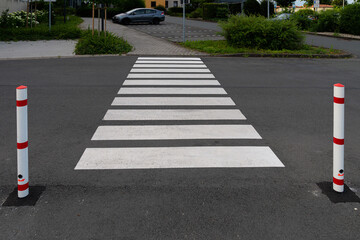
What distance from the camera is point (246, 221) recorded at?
3488 millimetres

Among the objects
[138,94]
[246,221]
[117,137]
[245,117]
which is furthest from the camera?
[138,94]

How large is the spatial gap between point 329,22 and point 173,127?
2909cm

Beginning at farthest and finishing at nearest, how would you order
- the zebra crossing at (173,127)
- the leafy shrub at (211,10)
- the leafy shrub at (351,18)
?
the leafy shrub at (211,10) → the leafy shrub at (351,18) → the zebra crossing at (173,127)

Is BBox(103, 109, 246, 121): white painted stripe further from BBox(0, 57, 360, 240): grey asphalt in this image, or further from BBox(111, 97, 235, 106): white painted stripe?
BBox(111, 97, 235, 106): white painted stripe

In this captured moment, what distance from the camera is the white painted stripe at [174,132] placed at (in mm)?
6059

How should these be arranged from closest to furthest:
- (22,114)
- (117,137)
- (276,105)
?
1. (22,114)
2. (117,137)
3. (276,105)

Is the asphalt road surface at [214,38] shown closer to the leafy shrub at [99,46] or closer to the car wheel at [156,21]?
the leafy shrub at [99,46]

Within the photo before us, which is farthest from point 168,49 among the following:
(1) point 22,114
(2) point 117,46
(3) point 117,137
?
(1) point 22,114

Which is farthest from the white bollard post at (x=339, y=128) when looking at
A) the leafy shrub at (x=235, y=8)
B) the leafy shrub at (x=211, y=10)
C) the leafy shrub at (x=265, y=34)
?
the leafy shrub at (x=235, y=8)

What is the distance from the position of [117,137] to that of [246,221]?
2.98 m

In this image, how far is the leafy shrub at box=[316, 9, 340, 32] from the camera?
32.1m

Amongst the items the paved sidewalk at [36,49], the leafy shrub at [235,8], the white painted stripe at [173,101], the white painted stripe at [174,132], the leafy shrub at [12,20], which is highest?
the leafy shrub at [235,8]

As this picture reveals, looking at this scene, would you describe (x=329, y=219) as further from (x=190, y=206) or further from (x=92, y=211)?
(x=92, y=211)

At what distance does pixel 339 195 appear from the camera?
13.1ft
